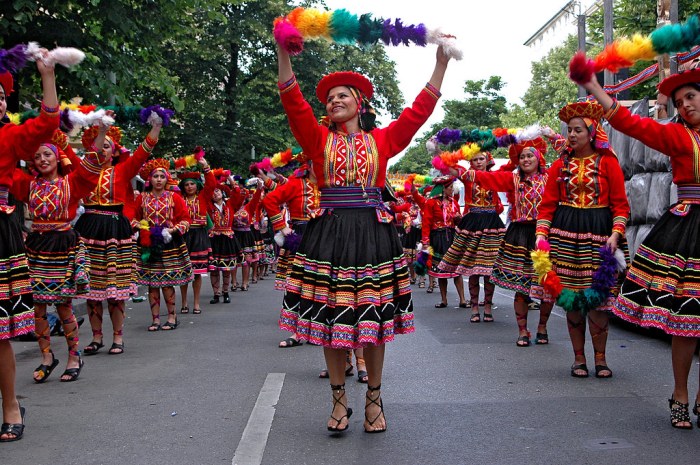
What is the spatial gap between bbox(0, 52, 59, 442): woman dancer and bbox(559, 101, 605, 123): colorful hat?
13.5 feet

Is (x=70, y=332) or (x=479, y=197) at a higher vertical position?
(x=479, y=197)

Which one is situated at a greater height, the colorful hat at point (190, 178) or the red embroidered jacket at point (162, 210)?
the colorful hat at point (190, 178)

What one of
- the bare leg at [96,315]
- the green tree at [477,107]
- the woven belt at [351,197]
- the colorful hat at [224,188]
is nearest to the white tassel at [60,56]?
the woven belt at [351,197]

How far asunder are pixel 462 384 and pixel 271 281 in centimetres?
1464

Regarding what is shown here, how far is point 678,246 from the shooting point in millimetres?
5473

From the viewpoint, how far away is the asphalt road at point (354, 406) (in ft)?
16.3

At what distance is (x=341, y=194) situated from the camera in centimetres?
536

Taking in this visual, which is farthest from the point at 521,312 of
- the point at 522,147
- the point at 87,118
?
the point at 87,118

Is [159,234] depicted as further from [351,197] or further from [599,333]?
[351,197]

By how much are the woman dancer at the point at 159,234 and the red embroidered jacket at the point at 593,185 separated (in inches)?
209

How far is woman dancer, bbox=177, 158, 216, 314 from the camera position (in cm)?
1341

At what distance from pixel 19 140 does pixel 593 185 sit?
450cm

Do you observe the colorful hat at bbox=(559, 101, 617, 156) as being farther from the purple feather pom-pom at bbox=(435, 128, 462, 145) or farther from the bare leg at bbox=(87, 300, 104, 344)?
the bare leg at bbox=(87, 300, 104, 344)

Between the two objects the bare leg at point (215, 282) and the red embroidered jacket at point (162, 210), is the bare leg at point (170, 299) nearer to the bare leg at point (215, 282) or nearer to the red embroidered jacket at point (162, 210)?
the red embroidered jacket at point (162, 210)
